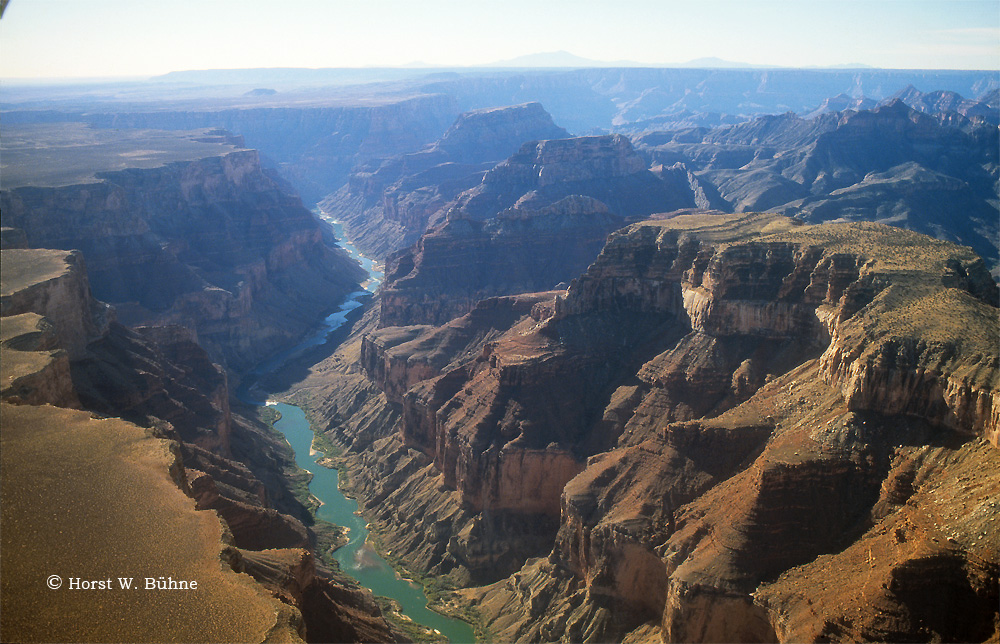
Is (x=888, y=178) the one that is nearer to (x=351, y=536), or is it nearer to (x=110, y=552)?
(x=351, y=536)

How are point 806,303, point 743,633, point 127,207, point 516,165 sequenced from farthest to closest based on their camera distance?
point 516,165 < point 127,207 < point 806,303 < point 743,633

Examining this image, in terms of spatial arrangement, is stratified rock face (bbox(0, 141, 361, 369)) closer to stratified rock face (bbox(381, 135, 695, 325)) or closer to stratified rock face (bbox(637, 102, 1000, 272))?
stratified rock face (bbox(381, 135, 695, 325))

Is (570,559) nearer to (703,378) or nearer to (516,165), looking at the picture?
(703,378)

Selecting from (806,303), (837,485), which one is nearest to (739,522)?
(837,485)

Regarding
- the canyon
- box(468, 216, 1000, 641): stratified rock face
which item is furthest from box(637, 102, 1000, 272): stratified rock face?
box(468, 216, 1000, 641): stratified rock face

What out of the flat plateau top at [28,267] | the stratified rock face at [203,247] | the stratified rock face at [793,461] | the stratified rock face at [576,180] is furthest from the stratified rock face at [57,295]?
the stratified rock face at [576,180]

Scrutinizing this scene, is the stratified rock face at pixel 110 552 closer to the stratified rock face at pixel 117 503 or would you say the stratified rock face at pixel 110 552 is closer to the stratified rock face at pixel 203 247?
the stratified rock face at pixel 117 503
